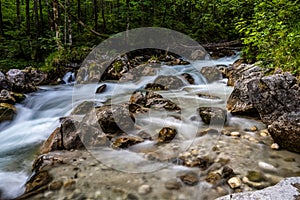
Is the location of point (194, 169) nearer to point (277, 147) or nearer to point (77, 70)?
point (277, 147)

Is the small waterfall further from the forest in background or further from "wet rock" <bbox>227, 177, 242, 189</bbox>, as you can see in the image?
"wet rock" <bbox>227, 177, 242, 189</bbox>

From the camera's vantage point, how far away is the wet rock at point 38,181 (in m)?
3.46

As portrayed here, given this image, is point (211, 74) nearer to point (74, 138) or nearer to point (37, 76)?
point (74, 138)

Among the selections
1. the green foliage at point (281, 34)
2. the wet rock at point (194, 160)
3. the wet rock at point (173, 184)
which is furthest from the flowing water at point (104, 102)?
the green foliage at point (281, 34)

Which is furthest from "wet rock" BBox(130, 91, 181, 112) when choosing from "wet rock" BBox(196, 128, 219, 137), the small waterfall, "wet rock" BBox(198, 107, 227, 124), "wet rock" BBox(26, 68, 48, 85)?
"wet rock" BBox(26, 68, 48, 85)

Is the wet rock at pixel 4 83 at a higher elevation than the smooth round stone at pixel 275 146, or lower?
higher

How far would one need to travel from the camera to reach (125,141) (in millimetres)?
4703

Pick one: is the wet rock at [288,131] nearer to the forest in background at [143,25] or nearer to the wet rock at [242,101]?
the forest in background at [143,25]

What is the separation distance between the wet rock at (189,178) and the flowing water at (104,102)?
618 millimetres

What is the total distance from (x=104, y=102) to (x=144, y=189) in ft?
16.2

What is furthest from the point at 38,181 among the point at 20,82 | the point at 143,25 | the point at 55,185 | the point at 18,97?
the point at 143,25

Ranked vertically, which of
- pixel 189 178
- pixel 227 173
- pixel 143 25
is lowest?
pixel 189 178

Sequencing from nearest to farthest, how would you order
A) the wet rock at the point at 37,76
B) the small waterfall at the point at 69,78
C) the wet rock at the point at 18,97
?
the wet rock at the point at 18,97
the wet rock at the point at 37,76
the small waterfall at the point at 69,78

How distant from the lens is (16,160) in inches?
180
